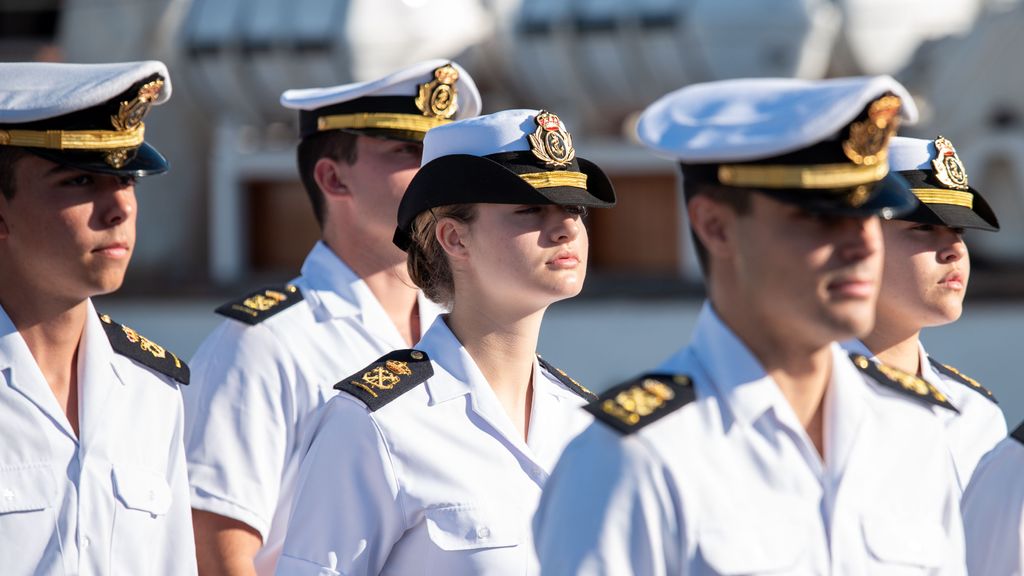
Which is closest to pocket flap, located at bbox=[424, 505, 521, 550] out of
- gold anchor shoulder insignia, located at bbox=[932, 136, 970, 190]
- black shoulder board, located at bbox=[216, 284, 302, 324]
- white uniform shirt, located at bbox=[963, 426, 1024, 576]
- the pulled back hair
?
the pulled back hair

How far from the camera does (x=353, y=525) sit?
9.66 feet

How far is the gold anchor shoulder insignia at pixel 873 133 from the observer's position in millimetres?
2311

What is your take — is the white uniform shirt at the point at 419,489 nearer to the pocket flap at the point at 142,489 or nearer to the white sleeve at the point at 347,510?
the white sleeve at the point at 347,510

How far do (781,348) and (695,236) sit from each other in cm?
20

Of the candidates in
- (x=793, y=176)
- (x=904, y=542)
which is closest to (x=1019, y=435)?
(x=904, y=542)

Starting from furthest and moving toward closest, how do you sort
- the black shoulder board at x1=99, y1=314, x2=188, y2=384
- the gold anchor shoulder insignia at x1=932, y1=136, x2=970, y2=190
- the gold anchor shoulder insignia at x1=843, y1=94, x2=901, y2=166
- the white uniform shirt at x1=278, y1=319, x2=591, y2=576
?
the gold anchor shoulder insignia at x1=932, y1=136, x2=970, y2=190 → the black shoulder board at x1=99, y1=314, x2=188, y2=384 → the white uniform shirt at x1=278, y1=319, x2=591, y2=576 → the gold anchor shoulder insignia at x1=843, y1=94, x2=901, y2=166

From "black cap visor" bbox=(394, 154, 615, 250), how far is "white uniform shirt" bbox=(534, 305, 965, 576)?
0.74m

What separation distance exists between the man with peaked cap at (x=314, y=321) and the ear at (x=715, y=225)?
158cm

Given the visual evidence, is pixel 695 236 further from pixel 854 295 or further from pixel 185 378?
pixel 185 378

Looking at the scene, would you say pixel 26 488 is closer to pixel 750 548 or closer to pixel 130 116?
pixel 130 116

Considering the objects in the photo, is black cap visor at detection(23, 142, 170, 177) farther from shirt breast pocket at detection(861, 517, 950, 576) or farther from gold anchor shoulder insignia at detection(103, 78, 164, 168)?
shirt breast pocket at detection(861, 517, 950, 576)

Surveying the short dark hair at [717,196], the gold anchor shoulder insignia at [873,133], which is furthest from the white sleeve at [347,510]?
the gold anchor shoulder insignia at [873,133]

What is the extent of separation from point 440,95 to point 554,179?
1034mm

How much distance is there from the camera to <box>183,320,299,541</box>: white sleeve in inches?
144
